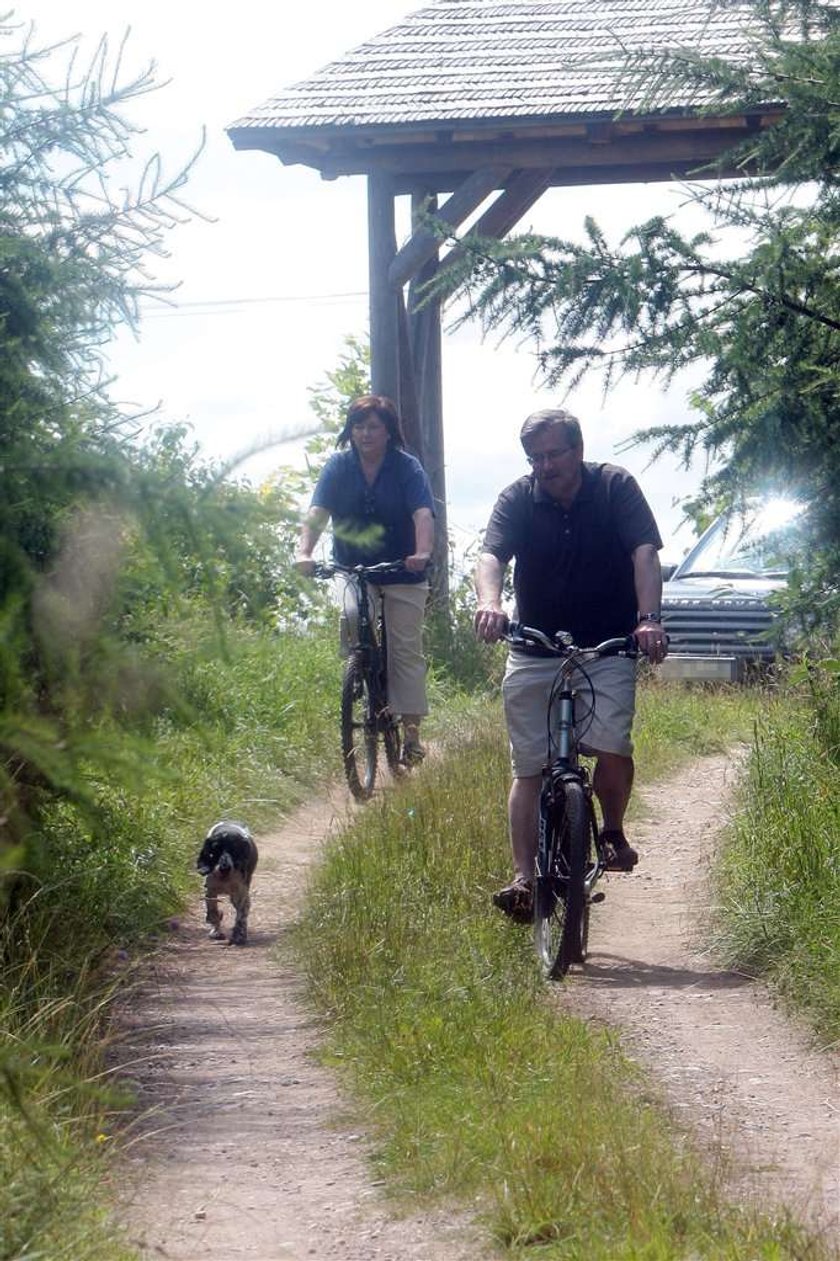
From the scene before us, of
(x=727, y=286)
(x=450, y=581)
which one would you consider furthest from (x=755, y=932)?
(x=450, y=581)

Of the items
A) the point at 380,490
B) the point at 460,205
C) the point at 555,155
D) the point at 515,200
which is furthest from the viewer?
the point at 515,200

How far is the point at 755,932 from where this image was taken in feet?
21.6

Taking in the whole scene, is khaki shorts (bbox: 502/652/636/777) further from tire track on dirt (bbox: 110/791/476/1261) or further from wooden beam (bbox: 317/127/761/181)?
wooden beam (bbox: 317/127/761/181)

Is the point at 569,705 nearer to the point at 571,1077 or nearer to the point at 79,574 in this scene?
the point at 571,1077

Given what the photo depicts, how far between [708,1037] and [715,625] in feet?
29.5

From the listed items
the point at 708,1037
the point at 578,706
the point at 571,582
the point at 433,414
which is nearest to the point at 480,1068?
the point at 708,1037

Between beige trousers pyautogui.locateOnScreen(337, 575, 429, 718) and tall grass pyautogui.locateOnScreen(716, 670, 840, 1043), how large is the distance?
2241 mm

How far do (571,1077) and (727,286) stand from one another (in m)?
3.45

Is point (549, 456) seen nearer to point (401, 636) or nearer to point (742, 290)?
point (742, 290)

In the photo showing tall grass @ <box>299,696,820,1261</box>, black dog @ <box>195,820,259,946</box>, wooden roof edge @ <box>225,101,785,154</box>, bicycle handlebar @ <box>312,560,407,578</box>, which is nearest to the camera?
tall grass @ <box>299,696,820,1261</box>

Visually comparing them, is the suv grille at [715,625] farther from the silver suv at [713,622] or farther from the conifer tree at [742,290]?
the conifer tree at [742,290]

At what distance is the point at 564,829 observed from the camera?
254 inches

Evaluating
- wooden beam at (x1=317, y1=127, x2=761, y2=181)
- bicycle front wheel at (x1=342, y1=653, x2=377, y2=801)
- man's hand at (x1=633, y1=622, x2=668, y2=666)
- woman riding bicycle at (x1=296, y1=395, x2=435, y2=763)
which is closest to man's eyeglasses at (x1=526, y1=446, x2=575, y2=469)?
man's hand at (x1=633, y1=622, x2=668, y2=666)

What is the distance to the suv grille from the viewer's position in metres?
14.5
